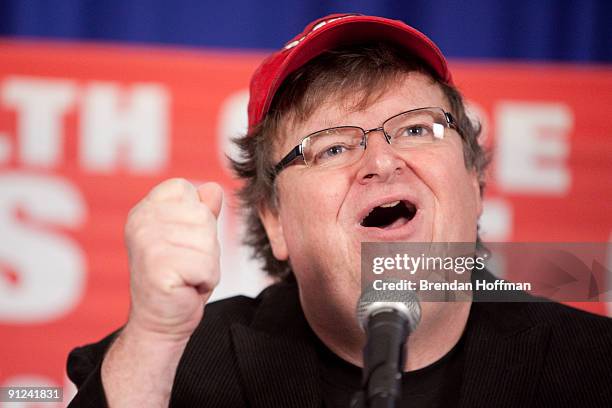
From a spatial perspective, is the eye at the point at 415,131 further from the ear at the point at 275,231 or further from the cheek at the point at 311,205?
the ear at the point at 275,231

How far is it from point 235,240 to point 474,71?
93 cm

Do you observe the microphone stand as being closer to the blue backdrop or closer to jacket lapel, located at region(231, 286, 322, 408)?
jacket lapel, located at region(231, 286, 322, 408)

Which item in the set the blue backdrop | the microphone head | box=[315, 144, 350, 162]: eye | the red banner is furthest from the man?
the blue backdrop

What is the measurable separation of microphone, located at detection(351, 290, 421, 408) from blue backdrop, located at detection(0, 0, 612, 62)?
1823 mm

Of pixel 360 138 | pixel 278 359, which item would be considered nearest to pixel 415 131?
pixel 360 138

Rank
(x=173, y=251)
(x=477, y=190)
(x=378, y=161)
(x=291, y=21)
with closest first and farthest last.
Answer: (x=173, y=251) < (x=378, y=161) < (x=477, y=190) < (x=291, y=21)

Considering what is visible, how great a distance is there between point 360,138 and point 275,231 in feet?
1.03

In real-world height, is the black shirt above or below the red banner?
below

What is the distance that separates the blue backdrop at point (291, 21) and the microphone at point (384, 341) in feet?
5.98

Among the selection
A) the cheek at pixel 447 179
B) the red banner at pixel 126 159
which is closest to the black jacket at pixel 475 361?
the cheek at pixel 447 179

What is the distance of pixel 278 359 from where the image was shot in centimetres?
147

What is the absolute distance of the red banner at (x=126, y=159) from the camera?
2.28 metres

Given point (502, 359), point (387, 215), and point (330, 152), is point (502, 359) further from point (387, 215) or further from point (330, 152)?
point (330, 152)

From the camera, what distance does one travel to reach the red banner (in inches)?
89.6
